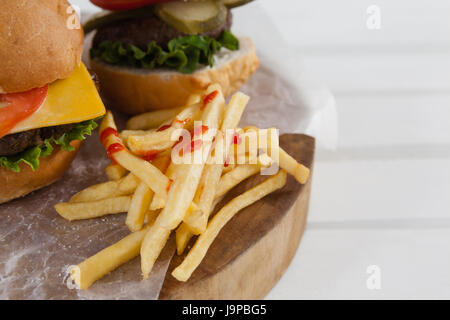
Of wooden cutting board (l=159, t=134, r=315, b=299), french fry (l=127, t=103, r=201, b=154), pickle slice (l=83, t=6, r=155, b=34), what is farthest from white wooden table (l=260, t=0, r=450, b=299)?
pickle slice (l=83, t=6, r=155, b=34)

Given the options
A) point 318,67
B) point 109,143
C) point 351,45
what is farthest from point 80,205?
point 351,45

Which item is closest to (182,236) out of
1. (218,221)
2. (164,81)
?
(218,221)

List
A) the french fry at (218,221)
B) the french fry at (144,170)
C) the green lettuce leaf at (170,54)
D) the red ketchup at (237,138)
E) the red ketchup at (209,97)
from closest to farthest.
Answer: the french fry at (218,221), the french fry at (144,170), the red ketchup at (237,138), the red ketchup at (209,97), the green lettuce leaf at (170,54)

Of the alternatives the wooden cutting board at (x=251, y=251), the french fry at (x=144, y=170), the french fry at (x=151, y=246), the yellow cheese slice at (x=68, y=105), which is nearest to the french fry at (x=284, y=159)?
the wooden cutting board at (x=251, y=251)

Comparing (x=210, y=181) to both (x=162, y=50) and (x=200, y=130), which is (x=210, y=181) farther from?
(x=162, y=50)

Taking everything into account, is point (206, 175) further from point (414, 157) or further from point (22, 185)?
point (414, 157)

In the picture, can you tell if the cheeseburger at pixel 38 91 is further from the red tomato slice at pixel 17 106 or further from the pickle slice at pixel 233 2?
the pickle slice at pixel 233 2
